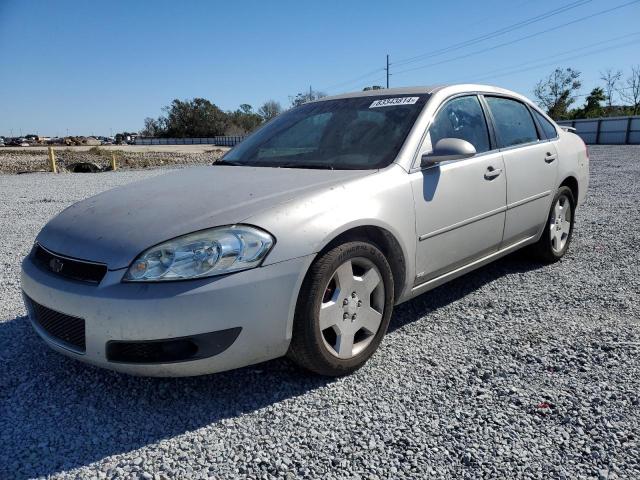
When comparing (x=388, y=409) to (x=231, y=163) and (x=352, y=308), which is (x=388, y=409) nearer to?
(x=352, y=308)

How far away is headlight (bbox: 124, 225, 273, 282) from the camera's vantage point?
2.11 m

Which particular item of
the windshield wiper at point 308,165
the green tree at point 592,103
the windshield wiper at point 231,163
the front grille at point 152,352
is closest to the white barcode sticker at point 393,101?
the windshield wiper at point 308,165

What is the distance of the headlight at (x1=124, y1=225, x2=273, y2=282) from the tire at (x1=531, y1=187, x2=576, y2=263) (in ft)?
9.87

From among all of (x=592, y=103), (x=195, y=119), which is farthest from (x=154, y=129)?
(x=592, y=103)

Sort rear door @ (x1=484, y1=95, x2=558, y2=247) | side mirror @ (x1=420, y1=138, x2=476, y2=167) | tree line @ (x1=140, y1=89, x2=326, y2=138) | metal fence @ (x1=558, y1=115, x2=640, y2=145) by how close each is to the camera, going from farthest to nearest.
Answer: tree line @ (x1=140, y1=89, x2=326, y2=138) → metal fence @ (x1=558, y1=115, x2=640, y2=145) → rear door @ (x1=484, y1=95, x2=558, y2=247) → side mirror @ (x1=420, y1=138, x2=476, y2=167)

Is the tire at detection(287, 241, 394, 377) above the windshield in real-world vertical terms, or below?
below

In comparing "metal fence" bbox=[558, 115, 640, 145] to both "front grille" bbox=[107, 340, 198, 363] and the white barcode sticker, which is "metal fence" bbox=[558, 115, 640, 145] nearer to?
the white barcode sticker

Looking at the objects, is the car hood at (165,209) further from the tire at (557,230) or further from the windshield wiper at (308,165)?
the tire at (557,230)

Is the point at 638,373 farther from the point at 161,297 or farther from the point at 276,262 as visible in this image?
the point at 161,297

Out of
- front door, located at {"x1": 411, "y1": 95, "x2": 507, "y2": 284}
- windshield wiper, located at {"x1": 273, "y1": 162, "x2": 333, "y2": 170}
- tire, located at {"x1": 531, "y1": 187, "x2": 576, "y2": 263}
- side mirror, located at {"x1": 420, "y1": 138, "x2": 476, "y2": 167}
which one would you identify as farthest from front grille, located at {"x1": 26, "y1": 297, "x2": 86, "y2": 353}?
tire, located at {"x1": 531, "y1": 187, "x2": 576, "y2": 263}

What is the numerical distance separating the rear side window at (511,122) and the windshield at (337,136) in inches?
32.9

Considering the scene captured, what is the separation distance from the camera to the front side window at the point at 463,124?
3152 mm

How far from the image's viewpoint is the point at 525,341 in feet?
9.55

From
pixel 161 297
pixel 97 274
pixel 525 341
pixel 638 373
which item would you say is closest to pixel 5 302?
pixel 97 274
